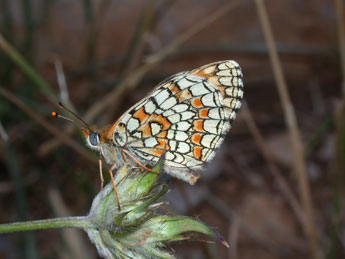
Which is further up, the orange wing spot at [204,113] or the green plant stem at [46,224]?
the orange wing spot at [204,113]

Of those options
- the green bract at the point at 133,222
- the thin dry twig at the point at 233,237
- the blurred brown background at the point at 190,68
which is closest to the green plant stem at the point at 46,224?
the green bract at the point at 133,222

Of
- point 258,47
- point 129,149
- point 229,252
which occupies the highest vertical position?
point 258,47

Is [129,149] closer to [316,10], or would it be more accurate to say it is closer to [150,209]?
[150,209]

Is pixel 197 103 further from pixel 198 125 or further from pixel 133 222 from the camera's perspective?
pixel 133 222

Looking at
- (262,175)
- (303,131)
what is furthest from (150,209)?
(303,131)

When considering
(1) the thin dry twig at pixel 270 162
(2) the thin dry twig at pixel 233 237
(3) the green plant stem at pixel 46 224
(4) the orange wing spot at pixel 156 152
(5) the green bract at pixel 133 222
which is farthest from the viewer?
(2) the thin dry twig at pixel 233 237

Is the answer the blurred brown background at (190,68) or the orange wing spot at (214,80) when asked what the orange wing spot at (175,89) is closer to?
the orange wing spot at (214,80)

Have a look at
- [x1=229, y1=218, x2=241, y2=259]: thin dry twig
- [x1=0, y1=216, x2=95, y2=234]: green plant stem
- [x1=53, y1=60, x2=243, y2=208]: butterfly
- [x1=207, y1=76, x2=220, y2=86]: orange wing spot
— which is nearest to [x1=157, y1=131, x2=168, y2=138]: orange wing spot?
[x1=53, y1=60, x2=243, y2=208]: butterfly

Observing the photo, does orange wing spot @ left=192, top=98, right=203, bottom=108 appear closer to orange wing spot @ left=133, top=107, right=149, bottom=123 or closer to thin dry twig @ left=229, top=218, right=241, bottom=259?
A: orange wing spot @ left=133, top=107, right=149, bottom=123

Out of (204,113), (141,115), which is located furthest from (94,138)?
(204,113)
